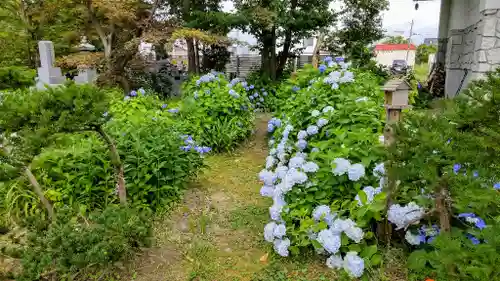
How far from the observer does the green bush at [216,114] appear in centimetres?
444

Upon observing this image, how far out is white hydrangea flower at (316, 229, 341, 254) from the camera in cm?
197

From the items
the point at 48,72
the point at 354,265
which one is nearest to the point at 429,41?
the point at 48,72

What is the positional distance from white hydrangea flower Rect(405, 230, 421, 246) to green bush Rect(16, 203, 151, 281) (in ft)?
4.99

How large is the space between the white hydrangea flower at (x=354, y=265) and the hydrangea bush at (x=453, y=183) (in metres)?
0.26

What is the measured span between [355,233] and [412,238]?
31 centimetres

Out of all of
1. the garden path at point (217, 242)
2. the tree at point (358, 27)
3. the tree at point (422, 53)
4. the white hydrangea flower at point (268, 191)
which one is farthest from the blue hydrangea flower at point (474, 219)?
the tree at point (422, 53)

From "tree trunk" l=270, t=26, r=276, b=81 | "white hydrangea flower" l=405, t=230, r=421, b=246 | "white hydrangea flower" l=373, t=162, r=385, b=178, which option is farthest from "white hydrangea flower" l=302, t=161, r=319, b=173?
"tree trunk" l=270, t=26, r=276, b=81

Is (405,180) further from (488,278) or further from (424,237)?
(488,278)

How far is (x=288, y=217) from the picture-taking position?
2.28 meters

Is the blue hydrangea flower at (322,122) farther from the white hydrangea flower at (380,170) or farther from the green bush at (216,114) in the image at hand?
the green bush at (216,114)

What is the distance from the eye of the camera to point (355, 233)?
1.97 m

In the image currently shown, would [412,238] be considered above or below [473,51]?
below

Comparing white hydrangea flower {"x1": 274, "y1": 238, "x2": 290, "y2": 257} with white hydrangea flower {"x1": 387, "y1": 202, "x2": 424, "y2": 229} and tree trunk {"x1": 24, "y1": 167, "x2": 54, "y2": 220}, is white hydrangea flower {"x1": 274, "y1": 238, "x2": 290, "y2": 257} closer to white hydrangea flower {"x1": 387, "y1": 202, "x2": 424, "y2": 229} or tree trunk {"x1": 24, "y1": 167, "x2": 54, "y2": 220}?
white hydrangea flower {"x1": 387, "y1": 202, "x2": 424, "y2": 229}

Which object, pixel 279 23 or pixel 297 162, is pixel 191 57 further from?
pixel 297 162
